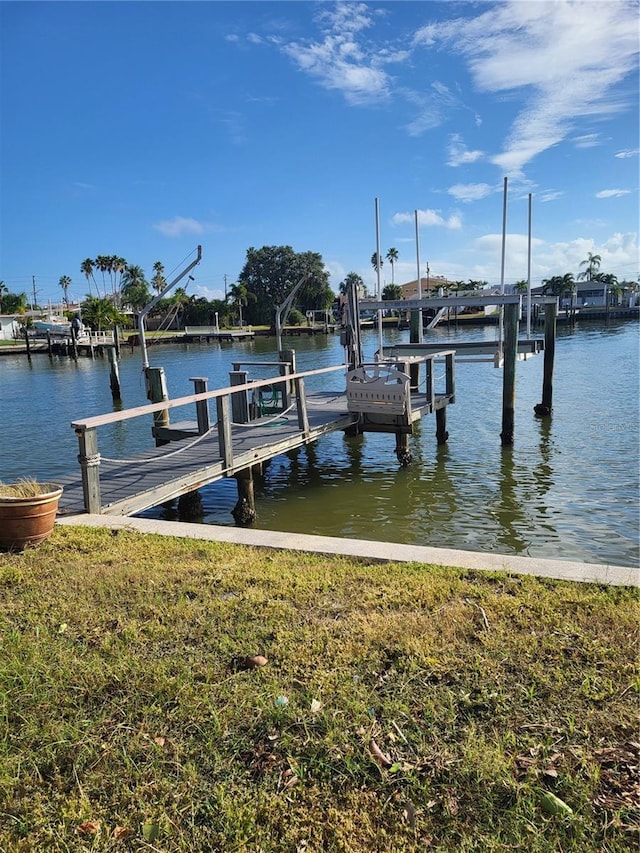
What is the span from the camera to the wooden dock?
7.60 meters

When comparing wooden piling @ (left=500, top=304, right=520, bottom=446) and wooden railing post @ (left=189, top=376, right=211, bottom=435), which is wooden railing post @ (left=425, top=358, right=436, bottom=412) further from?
wooden railing post @ (left=189, top=376, right=211, bottom=435)

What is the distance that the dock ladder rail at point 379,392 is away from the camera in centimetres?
1273

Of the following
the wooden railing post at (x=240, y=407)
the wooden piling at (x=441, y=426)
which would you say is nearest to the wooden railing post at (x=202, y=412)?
the wooden railing post at (x=240, y=407)

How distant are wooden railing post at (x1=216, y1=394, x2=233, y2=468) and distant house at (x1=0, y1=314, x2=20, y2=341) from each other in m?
86.1

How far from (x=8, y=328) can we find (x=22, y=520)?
301ft

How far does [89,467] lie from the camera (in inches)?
272

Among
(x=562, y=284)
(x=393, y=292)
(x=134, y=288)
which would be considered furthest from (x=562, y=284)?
(x=134, y=288)

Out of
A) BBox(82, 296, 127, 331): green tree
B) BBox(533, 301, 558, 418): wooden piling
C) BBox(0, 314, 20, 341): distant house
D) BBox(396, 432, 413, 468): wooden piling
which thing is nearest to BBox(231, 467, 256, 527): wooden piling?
BBox(396, 432, 413, 468): wooden piling

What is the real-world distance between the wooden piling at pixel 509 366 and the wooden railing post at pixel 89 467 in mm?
11228

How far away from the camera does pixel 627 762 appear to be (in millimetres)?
2734

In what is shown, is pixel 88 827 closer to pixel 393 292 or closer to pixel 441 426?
pixel 441 426

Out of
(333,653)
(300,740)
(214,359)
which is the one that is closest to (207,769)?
(300,740)

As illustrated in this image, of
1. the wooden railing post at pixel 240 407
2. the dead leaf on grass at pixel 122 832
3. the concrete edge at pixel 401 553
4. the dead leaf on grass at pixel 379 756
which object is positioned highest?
the wooden railing post at pixel 240 407

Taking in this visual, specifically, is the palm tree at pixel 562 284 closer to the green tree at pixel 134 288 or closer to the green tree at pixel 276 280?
the green tree at pixel 276 280
